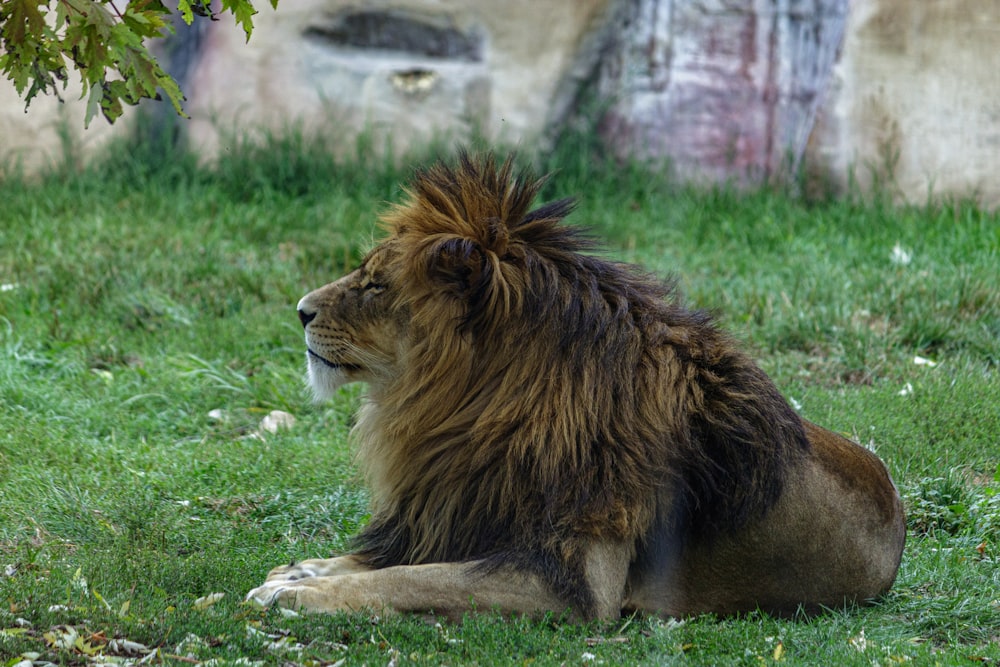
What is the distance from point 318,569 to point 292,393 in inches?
93.9

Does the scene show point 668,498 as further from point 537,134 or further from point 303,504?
point 537,134

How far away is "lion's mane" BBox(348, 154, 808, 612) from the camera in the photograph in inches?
135

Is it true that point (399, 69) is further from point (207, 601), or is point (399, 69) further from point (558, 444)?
point (207, 601)

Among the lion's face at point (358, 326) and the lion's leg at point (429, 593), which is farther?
the lion's face at point (358, 326)

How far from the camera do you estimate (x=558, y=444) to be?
11.3 ft

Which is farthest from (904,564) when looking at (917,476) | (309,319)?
(309,319)

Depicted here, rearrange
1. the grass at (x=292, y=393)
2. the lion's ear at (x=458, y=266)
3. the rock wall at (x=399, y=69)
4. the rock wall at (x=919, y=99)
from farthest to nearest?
1. the rock wall at (x=919, y=99)
2. the rock wall at (x=399, y=69)
3. the lion's ear at (x=458, y=266)
4. the grass at (x=292, y=393)

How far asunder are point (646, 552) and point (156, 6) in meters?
1.87

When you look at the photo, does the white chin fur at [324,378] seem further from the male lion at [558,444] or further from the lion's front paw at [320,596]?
the lion's front paw at [320,596]

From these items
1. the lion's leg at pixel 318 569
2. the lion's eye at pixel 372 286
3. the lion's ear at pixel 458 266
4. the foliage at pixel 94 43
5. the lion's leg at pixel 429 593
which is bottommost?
the lion's leg at pixel 318 569

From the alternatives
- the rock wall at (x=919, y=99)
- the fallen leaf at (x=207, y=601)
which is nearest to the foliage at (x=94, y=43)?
the fallen leaf at (x=207, y=601)

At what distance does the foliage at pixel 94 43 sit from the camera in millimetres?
2930

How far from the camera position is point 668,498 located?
349 cm

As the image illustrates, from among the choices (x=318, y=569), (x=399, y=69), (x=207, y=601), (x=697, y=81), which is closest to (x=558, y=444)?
(x=318, y=569)
